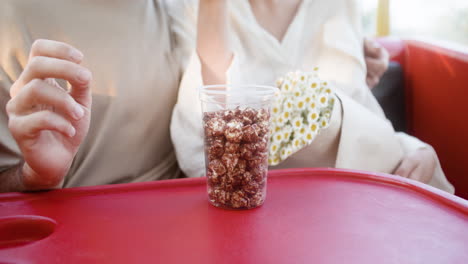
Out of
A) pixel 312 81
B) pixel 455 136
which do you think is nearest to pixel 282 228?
pixel 312 81

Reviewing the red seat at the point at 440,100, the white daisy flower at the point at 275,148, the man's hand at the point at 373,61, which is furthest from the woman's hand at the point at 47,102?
the red seat at the point at 440,100

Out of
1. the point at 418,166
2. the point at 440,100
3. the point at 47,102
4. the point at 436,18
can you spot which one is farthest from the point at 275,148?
the point at 436,18

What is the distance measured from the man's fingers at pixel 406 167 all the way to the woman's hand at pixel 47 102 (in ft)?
2.68

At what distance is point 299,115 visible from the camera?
1016 millimetres

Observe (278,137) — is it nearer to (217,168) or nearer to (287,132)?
(287,132)

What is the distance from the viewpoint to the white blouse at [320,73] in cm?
109

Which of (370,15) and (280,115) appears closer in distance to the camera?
(280,115)

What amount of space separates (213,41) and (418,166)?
67 centimetres

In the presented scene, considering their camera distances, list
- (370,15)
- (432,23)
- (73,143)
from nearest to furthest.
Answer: (73,143), (370,15), (432,23)

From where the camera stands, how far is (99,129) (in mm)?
1104

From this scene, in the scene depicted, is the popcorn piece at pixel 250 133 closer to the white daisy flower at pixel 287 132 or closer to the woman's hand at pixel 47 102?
the woman's hand at pixel 47 102

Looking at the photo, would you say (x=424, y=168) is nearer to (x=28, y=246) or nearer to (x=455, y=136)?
(x=455, y=136)

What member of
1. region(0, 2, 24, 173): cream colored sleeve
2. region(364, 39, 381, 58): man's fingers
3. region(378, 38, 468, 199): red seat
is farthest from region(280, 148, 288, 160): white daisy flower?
region(378, 38, 468, 199): red seat

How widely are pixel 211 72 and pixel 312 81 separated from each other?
0.96 feet
